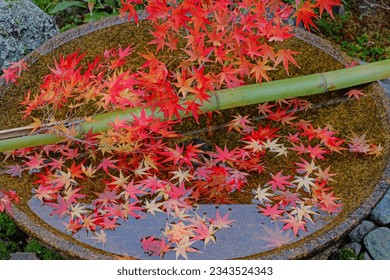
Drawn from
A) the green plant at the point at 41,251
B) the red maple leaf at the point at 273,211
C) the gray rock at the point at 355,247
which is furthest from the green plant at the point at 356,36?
the green plant at the point at 41,251

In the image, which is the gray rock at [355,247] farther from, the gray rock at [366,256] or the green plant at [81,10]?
the green plant at [81,10]

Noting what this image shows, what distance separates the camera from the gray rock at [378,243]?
9.47 ft

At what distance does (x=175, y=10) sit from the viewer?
2.58 meters

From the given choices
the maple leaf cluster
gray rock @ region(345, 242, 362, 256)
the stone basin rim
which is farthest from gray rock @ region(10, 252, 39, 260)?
gray rock @ region(345, 242, 362, 256)

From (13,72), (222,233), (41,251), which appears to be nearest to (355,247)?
(222,233)

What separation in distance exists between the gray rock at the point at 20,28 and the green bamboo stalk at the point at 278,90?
44.1 inches

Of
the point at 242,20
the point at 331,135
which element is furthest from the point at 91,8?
the point at 331,135

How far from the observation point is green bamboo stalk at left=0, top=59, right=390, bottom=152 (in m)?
2.58

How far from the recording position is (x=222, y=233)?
87.1 inches

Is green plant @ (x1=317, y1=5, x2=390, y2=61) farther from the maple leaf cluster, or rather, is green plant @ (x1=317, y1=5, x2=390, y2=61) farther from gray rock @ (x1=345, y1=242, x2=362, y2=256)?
the maple leaf cluster

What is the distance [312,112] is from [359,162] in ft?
1.51

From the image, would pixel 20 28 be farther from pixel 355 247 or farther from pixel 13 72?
pixel 355 247

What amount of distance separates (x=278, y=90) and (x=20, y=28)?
1.74m

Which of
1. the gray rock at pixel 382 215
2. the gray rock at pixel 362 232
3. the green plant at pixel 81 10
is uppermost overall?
the green plant at pixel 81 10
